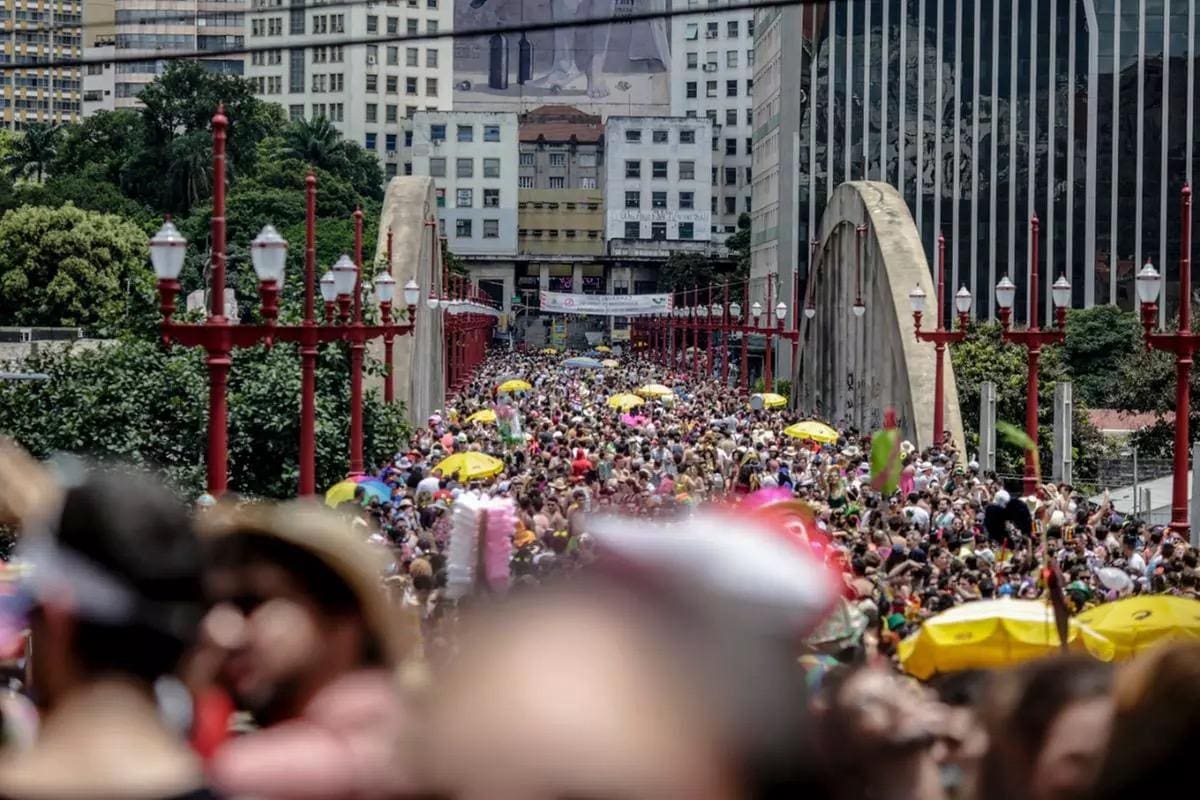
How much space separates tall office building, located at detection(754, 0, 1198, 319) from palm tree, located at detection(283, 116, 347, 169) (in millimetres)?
27509

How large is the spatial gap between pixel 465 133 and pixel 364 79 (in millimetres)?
12084

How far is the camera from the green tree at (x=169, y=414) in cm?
2509

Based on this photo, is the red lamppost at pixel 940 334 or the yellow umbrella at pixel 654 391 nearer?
the red lamppost at pixel 940 334

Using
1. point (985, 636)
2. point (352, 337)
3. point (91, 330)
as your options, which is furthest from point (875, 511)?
point (91, 330)

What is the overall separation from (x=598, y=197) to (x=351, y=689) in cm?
13175

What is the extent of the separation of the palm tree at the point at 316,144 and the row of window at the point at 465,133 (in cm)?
1686

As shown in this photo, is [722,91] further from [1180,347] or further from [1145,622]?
[1145,622]

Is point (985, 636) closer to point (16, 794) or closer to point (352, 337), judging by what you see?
point (16, 794)

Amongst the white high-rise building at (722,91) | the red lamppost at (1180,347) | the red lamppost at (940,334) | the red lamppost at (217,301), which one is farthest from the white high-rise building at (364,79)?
the red lamppost at (217,301)

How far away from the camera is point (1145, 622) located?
9.92 m

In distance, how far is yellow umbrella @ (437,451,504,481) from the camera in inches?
909

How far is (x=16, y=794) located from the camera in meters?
2.90

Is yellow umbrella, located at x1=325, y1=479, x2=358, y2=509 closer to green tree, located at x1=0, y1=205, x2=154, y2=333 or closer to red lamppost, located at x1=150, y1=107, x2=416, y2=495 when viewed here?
red lamppost, located at x1=150, y1=107, x2=416, y2=495

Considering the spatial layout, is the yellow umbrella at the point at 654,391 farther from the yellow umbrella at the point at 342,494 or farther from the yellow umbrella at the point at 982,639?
the yellow umbrella at the point at 982,639
